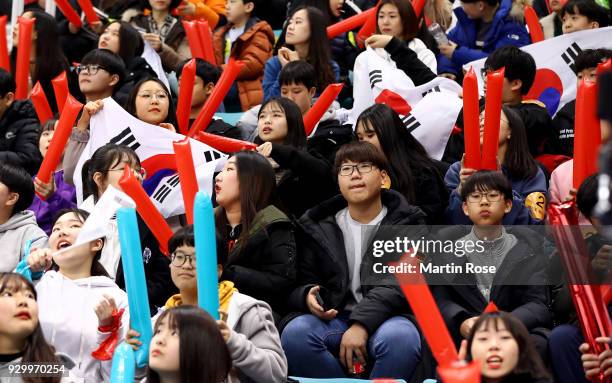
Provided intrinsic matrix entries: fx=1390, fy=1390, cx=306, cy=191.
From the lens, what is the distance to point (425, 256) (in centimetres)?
620

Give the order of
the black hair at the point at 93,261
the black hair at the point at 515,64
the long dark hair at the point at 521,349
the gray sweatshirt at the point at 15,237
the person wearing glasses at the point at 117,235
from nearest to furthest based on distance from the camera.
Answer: the long dark hair at the point at 521,349
the black hair at the point at 93,261
the person wearing glasses at the point at 117,235
the gray sweatshirt at the point at 15,237
the black hair at the point at 515,64

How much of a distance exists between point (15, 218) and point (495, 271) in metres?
2.32

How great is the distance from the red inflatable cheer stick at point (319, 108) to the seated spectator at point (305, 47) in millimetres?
1060

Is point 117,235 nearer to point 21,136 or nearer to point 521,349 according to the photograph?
point 21,136

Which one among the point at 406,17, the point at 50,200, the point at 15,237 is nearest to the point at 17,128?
the point at 50,200

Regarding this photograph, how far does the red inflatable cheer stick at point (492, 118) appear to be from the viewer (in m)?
6.15

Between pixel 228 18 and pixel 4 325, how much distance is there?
487 cm

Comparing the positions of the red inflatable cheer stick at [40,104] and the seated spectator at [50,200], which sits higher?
the red inflatable cheer stick at [40,104]

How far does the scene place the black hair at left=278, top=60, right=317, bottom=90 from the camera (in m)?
7.94

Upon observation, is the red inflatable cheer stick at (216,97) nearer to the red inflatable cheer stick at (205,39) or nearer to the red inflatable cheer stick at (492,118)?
the red inflatable cheer stick at (205,39)

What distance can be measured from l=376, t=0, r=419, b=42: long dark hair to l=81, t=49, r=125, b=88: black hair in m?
1.67

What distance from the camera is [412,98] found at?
7926mm

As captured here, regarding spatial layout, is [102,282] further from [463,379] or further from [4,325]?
[463,379]

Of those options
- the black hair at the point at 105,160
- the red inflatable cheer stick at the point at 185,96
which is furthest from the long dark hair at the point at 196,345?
the red inflatable cheer stick at the point at 185,96
